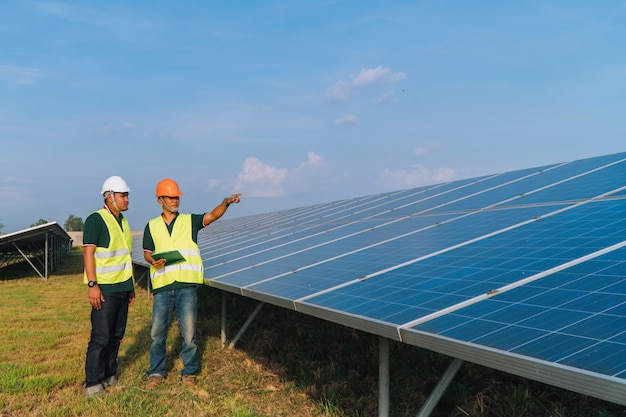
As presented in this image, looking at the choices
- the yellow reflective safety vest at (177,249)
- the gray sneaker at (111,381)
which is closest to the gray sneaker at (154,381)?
the gray sneaker at (111,381)

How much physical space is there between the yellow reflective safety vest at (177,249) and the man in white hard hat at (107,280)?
16.0 inches

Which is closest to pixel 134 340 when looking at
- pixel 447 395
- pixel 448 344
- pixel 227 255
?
pixel 227 255

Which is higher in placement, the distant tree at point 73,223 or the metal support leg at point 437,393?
the metal support leg at point 437,393

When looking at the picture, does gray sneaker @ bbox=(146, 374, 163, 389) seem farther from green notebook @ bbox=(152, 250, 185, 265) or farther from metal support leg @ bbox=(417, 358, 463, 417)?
metal support leg @ bbox=(417, 358, 463, 417)

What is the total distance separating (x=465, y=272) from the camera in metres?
4.55

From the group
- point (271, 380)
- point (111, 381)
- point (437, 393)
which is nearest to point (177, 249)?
point (111, 381)

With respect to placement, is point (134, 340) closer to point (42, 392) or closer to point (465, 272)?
point (42, 392)

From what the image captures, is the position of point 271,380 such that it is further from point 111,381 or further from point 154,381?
point 111,381

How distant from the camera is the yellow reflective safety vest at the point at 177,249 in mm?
6809

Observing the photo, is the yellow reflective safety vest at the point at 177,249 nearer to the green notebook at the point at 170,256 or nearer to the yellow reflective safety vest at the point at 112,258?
the green notebook at the point at 170,256

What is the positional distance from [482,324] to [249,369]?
467cm

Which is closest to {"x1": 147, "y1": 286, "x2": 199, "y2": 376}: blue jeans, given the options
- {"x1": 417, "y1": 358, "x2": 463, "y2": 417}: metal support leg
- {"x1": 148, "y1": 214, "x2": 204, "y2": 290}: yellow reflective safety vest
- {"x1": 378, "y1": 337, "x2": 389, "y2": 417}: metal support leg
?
{"x1": 148, "y1": 214, "x2": 204, "y2": 290}: yellow reflective safety vest

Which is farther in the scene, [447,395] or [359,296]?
[447,395]

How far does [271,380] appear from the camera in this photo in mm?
6883
